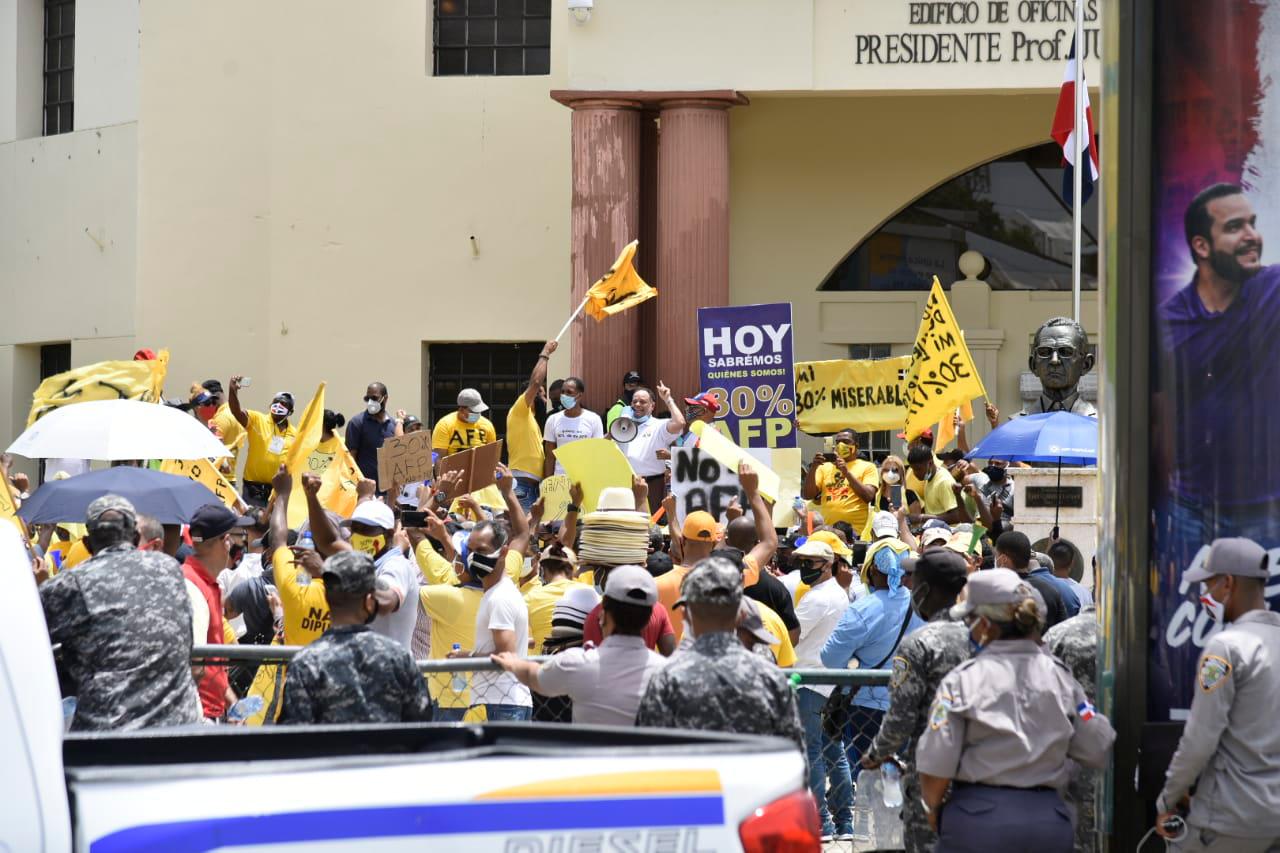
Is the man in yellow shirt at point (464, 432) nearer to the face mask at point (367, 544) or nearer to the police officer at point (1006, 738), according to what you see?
the face mask at point (367, 544)

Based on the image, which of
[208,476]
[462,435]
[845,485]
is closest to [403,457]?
[208,476]

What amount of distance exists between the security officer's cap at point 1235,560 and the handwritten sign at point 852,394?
10.5 metres

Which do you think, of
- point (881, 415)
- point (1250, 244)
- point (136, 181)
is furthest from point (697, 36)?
point (1250, 244)

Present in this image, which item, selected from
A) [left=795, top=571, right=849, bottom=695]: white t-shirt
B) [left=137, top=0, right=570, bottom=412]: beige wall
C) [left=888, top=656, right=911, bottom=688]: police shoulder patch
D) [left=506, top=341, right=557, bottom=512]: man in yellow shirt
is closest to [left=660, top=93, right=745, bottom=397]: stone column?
[left=137, top=0, right=570, bottom=412]: beige wall

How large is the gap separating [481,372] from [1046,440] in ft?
37.4

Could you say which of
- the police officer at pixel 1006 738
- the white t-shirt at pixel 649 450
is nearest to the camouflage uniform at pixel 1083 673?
the police officer at pixel 1006 738

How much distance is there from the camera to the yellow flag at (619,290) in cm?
1803

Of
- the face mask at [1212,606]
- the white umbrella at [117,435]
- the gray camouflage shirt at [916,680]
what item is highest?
the white umbrella at [117,435]

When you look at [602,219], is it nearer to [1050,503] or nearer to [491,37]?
[491,37]

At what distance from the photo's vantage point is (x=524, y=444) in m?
17.0

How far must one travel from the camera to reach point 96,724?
6066 mm

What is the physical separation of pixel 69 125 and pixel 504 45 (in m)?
6.04

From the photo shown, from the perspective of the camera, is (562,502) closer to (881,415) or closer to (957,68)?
(881,415)

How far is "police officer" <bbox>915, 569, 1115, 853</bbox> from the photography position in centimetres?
568
